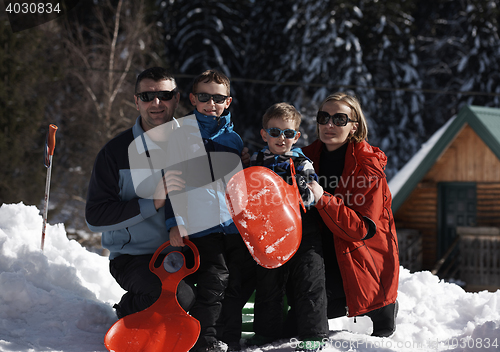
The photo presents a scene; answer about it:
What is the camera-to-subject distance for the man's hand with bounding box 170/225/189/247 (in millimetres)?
2787

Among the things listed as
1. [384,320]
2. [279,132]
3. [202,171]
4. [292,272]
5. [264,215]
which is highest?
[279,132]

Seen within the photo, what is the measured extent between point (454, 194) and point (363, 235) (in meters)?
8.50

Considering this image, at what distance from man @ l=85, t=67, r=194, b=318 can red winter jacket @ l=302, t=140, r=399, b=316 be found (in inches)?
40.7

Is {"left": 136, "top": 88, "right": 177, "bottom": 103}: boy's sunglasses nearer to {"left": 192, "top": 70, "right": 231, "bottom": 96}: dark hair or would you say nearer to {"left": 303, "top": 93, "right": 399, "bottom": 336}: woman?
{"left": 192, "top": 70, "right": 231, "bottom": 96}: dark hair

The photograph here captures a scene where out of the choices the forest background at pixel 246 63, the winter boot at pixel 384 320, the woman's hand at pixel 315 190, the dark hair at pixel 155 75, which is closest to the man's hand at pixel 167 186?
the dark hair at pixel 155 75

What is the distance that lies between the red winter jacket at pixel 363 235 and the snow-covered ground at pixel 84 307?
31 cm

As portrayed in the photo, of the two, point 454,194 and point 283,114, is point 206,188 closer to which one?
point 283,114

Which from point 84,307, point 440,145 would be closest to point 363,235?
point 84,307

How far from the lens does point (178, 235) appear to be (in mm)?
2787

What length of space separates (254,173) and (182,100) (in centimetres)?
1778

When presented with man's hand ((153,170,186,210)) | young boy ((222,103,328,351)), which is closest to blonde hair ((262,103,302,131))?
young boy ((222,103,328,351))

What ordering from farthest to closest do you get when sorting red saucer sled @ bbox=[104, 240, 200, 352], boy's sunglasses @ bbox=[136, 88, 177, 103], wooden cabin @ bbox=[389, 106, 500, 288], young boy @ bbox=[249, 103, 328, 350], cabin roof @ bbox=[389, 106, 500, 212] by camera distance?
wooden cabin @ bbox=[389, 106, 500, 288], cabin roof @ bbox=[389, 106, 500, 212], boy's sunglasses @ bbox=[136, 88, 177, 103], young boy @ bbox=[249, 103, 328, 350], red saucer sled @ bbox=[104, 240, 200, 352]

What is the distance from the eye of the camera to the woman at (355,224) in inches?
118

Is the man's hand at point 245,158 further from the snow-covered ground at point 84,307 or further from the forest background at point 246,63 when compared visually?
A: the forest background at point 246,63
